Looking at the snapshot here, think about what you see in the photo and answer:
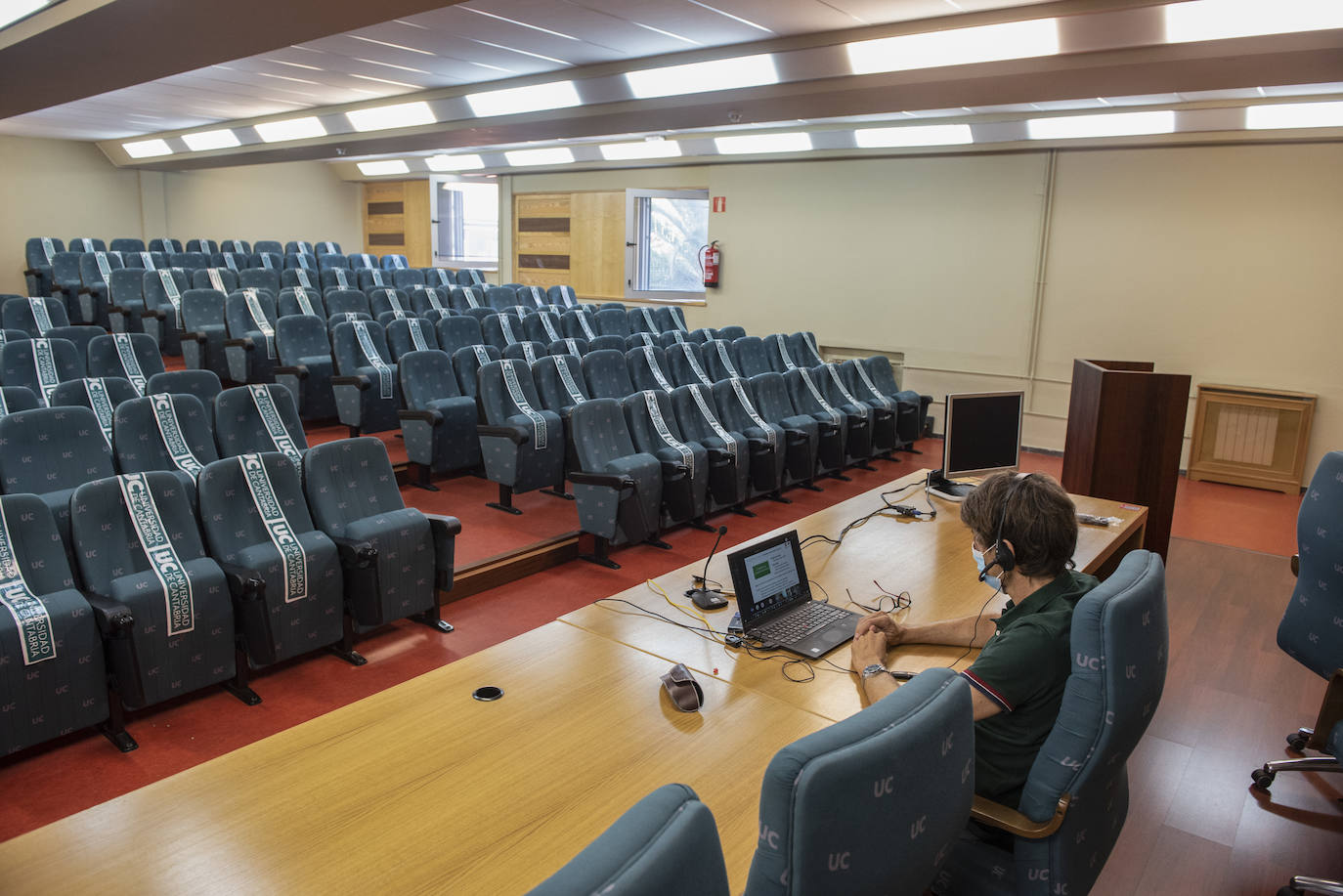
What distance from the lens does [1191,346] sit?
7910 millimetres

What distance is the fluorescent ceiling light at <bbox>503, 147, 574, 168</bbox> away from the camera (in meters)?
11.7

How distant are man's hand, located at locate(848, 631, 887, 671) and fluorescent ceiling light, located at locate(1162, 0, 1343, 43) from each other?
3.76 metres

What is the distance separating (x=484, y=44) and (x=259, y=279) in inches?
167

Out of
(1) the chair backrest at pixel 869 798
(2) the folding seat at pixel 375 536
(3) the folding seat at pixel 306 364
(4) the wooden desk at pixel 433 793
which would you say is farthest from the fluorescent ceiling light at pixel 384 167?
(1) the chair backrest at pixel 869 798

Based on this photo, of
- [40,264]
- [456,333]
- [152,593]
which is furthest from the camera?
[40,264]

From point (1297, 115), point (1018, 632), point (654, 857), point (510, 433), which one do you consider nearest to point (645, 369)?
point (510, 433)

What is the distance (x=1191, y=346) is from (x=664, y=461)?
552cm

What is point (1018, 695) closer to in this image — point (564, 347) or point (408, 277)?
point (564, 347)

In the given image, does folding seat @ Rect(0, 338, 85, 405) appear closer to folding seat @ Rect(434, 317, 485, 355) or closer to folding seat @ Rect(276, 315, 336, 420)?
folding seat @ Rect(276, 315, 336, 420)

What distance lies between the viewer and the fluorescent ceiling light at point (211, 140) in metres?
11.0

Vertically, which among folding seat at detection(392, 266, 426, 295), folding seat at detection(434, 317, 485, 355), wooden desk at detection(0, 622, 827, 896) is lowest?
wooden desk at detection(0, 622, 827, 896)

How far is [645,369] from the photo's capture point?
681 cm

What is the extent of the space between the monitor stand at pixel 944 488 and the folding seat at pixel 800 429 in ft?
7.55

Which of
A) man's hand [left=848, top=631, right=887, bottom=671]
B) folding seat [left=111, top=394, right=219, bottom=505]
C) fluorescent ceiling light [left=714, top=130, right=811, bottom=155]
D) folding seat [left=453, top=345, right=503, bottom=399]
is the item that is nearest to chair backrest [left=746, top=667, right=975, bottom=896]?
man's hand [left=848, top=631, right=887, bottom=671]
